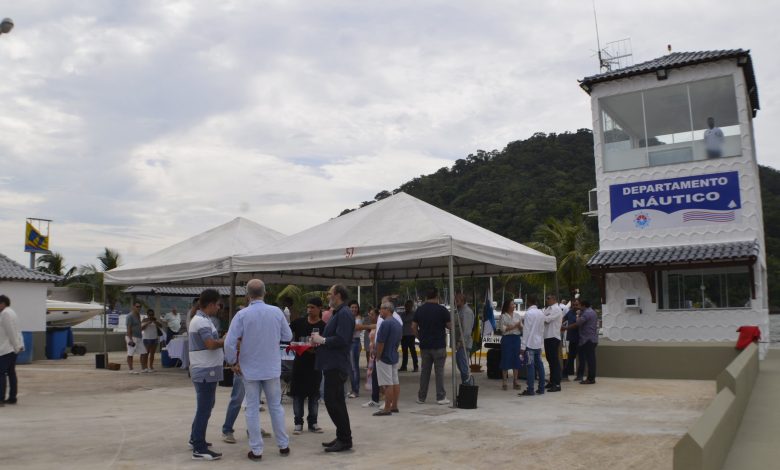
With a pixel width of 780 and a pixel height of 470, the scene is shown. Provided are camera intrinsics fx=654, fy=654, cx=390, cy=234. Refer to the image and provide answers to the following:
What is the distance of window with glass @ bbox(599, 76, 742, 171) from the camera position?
17.7 m

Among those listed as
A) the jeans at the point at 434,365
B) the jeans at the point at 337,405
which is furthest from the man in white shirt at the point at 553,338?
the jeans at the point at 337,405

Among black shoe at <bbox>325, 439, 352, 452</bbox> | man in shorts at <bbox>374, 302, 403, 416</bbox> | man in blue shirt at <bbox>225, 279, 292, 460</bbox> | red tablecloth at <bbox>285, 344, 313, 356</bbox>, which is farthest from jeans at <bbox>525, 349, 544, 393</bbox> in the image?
man in blue shirt at <bbox>225, 279, 292, 460</bbox>

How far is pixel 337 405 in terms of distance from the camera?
663cm

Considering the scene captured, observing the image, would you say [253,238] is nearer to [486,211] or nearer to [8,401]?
[8,401]

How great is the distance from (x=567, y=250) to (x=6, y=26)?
2744cm

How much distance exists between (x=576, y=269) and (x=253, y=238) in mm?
19469

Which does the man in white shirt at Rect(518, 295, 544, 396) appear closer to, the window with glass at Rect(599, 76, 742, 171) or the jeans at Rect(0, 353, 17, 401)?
the jeans at Rect(0, 353, 17, 401)

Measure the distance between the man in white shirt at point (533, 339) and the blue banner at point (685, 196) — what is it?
835cm

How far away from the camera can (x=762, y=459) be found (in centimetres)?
598

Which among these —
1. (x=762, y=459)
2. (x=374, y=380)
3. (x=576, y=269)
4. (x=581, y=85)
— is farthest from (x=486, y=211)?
(x=762, y=459)

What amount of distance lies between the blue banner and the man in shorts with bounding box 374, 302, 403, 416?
11.6 m

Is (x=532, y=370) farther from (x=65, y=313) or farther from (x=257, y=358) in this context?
(x=65, y=313)

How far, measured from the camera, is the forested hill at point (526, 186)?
4344 cm

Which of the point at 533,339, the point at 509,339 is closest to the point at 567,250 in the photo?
the point at 509,339
